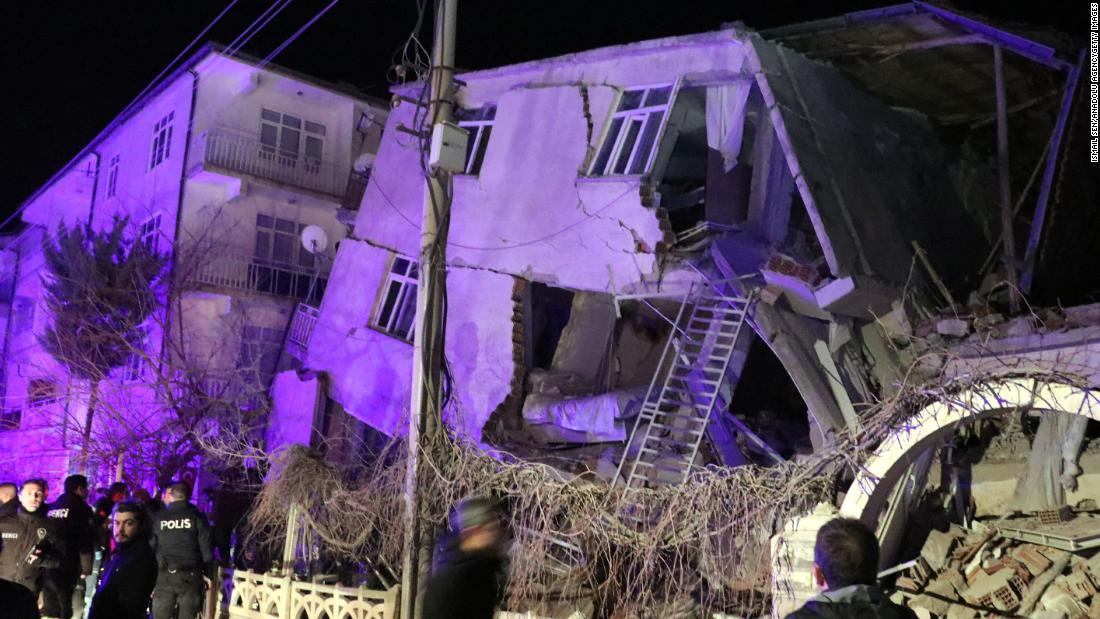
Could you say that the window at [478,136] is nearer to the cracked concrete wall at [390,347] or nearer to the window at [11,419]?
the cracked concrete wall at [390,347]

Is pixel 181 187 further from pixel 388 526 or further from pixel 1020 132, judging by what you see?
pixel 1020 132

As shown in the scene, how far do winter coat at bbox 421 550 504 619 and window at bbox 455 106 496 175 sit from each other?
40.1 feet

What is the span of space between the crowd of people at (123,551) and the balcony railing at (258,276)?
44.9 ft

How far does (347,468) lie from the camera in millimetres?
12820

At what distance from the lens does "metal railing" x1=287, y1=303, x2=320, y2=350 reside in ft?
68.2

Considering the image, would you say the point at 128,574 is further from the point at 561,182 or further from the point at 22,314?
the point at 22,314

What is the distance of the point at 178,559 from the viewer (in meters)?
9.12

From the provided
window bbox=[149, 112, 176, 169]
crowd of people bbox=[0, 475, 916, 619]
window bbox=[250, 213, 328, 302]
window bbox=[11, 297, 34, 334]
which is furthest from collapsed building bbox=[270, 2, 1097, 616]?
window bbox=[11, 297, 34, 334]

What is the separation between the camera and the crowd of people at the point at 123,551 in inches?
303

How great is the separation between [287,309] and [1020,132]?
17943mm

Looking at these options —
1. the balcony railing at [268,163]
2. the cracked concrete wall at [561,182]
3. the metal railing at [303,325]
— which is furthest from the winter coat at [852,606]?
the balcony railing at [268,163]

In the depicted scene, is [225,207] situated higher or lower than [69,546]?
higher

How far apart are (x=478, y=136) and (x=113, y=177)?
57.7ft

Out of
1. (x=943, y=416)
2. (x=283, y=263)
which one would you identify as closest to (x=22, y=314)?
(x=283, y=263)
